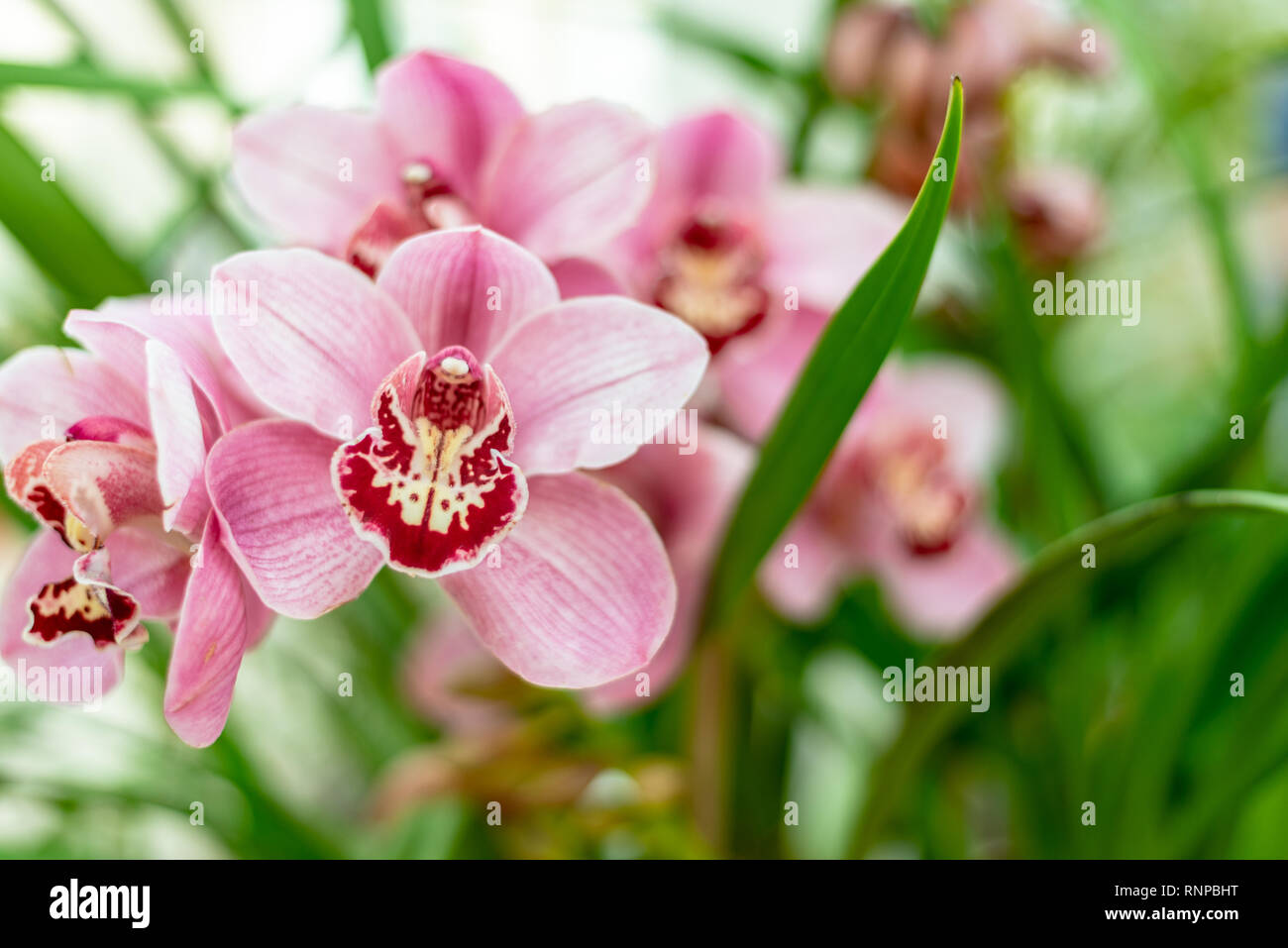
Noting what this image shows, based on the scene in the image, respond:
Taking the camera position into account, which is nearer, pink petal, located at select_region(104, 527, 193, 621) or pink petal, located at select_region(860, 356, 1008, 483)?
pink petal, located at select_region(104, 527, 193, 621)

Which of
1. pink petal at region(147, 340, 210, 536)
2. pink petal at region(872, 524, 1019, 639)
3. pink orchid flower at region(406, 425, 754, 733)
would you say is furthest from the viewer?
pink petal at region(872, 524, 1019, 639)

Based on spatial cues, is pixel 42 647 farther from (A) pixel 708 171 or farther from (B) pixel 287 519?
(A) pixel 708 171

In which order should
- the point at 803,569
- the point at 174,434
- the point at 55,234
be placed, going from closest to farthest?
the point at 174,434 < the point at 55,234 < the point at 803,569

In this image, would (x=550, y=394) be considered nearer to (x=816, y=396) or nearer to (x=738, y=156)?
(x=816, y=396)

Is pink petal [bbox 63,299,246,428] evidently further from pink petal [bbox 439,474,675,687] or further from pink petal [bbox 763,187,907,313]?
pink petal [bbox 763,187,907,313]

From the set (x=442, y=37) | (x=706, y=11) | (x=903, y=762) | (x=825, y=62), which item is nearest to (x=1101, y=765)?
(x=903, y=762)

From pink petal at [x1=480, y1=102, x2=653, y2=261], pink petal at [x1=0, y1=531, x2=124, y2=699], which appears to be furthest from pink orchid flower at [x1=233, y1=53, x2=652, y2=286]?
pink petal at [x1=0, y1=531, x2=124, y2=699]

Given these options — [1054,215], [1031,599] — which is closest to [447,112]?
[1031,599]
